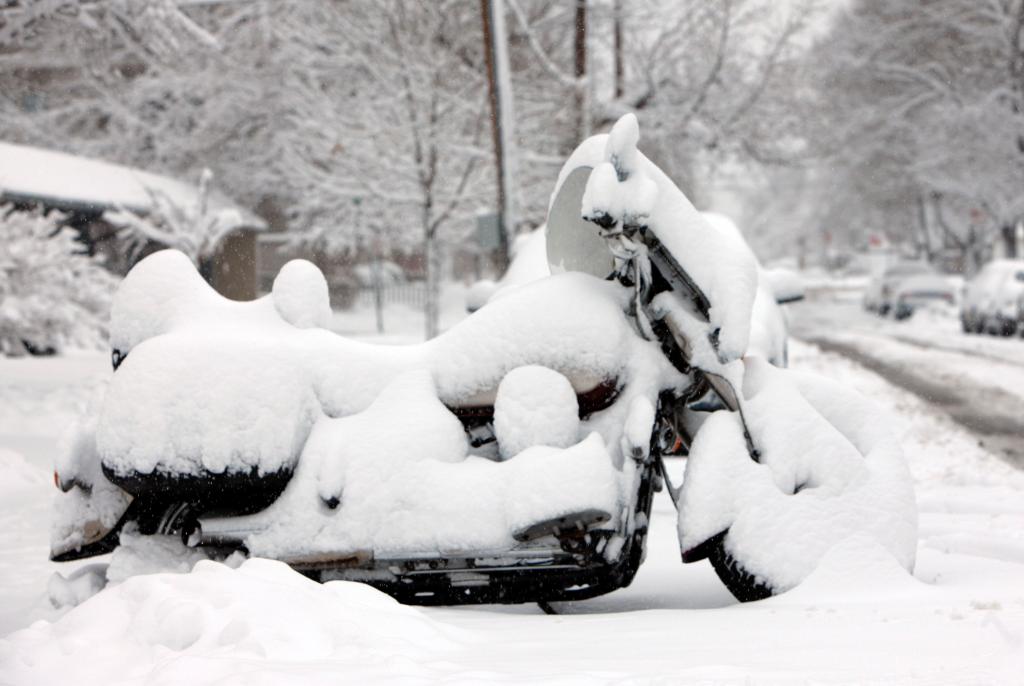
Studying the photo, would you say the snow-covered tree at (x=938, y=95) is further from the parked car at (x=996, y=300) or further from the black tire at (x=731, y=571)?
the black tire at (x=731, y=571)

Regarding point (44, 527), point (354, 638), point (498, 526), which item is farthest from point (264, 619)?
point (44, 527)

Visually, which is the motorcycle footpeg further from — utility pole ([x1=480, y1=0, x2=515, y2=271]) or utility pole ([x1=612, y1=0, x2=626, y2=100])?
utility pole ([x1=612, y1=0, x2=626, y2=100])

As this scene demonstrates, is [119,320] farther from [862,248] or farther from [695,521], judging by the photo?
[862,248]

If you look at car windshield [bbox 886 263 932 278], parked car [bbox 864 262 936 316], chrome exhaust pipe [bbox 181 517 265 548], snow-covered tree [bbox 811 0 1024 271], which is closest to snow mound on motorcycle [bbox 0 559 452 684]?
chrome exhaust pipe [bbox 181 517 265 548]

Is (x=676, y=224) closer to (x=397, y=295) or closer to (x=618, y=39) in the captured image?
(x=618, y=39)

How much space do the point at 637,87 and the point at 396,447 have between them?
17.3m

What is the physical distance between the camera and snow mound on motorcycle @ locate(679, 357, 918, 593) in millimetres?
3748

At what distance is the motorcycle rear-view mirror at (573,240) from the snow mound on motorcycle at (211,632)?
72.9 inches

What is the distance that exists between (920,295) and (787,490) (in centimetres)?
2852

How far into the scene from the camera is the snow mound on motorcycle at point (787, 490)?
3748mm

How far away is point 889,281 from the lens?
32.1 meters

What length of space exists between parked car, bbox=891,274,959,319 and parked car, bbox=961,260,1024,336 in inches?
241

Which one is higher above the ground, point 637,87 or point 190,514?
point 637,87

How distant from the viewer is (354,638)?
2.88 metres
